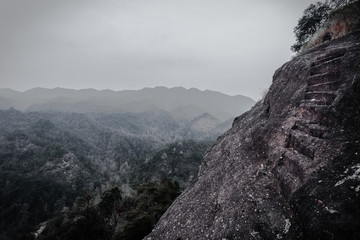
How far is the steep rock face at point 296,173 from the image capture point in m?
4.17

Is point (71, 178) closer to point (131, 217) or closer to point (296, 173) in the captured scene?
point (131, 217)

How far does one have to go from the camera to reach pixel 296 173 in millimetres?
5426

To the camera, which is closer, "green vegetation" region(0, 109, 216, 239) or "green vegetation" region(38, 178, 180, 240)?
"green vegetation" region(38, 178, 180, 240)

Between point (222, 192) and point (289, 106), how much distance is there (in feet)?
15.4

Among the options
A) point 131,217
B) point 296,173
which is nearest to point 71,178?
point 131,217

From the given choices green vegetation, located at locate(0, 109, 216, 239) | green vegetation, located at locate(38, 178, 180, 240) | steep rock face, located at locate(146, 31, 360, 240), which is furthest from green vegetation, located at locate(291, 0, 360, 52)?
green vegetation, located at locate(0, 109, 216, 239)

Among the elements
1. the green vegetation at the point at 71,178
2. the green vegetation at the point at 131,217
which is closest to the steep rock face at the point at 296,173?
the green vegetation at the point at 131,217

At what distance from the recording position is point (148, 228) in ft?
63.1

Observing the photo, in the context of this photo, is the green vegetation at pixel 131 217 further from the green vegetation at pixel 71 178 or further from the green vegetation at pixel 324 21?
the green vegetation at pixel 324 21

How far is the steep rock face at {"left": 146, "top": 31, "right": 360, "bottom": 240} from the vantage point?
4.17 m

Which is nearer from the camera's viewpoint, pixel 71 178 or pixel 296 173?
pixel 296 173

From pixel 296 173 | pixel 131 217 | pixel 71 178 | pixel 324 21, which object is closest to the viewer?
pixel 296 173

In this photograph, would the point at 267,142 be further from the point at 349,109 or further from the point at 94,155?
the point at 94,155

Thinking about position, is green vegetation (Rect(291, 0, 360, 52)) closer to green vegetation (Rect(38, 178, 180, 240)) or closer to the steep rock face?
the steep rock face
